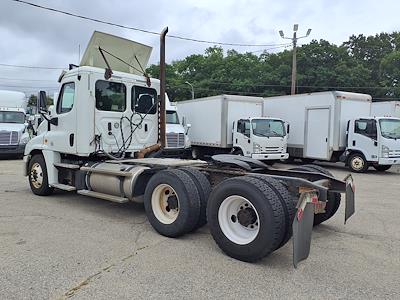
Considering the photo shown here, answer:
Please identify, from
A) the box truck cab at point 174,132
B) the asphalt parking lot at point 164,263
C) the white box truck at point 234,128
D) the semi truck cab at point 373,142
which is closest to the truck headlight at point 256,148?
the white box truck at point 234,128

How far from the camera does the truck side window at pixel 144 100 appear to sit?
854 cm

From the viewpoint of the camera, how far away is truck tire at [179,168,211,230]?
→ 5.66 metres

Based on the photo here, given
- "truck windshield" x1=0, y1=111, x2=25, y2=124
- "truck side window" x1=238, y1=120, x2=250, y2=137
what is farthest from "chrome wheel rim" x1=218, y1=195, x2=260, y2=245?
"truck windshield" x1=0, y1=111, x2=25, y2=124

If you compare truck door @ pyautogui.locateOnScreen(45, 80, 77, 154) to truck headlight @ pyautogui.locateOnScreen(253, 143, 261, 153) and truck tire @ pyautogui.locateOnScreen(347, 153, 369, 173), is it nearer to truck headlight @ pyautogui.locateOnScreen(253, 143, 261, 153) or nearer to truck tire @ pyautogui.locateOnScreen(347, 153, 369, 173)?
truck headlight @ pyautogui.locateOnScreen(253, 143, 261, 153)

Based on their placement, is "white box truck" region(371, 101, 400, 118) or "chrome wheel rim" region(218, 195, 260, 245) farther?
"white box truck" region(371, 101, 400, 118)

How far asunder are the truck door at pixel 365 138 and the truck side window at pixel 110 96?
10286 mm

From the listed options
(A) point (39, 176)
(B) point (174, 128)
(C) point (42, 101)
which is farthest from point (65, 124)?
(B) point (174, 128)

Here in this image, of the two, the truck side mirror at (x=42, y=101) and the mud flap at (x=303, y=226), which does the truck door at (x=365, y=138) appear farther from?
the truck side mirror at (x=42, y=101)

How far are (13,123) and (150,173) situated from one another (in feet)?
50.7

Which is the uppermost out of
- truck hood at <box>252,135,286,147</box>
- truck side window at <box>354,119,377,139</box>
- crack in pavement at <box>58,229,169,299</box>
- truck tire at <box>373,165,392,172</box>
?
truck side window at <box>354,119,377,139</box>

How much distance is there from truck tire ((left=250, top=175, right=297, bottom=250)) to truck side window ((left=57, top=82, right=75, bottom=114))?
4.71 metres

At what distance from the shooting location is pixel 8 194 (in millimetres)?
9164

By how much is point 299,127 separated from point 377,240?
11.9 meters

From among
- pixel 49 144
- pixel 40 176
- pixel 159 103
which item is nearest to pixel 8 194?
pixel 40 176
